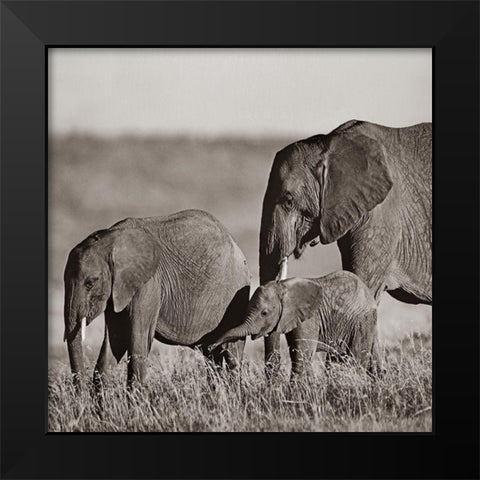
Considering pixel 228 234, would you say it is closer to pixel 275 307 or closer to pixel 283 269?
pixel 283 269

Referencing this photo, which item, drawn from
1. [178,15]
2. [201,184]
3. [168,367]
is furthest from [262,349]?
[178,15]

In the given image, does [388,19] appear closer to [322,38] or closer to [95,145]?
[322,38]

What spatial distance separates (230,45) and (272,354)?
1.52 metres

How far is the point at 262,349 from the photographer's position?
545cm

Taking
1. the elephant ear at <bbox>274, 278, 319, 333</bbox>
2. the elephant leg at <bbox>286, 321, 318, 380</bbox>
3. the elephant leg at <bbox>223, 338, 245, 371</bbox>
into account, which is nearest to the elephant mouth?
the elephant ear at <bbox>274, 278, 319, 333</bbox>

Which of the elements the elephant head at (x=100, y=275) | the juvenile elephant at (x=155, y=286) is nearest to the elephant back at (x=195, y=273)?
the juvenile elephant at (x=155, y=286)

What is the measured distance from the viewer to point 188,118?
5406 millimetres

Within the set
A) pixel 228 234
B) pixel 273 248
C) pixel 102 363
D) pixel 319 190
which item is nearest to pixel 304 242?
pixel 273 248

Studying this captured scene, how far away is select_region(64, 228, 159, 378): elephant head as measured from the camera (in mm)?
5375
